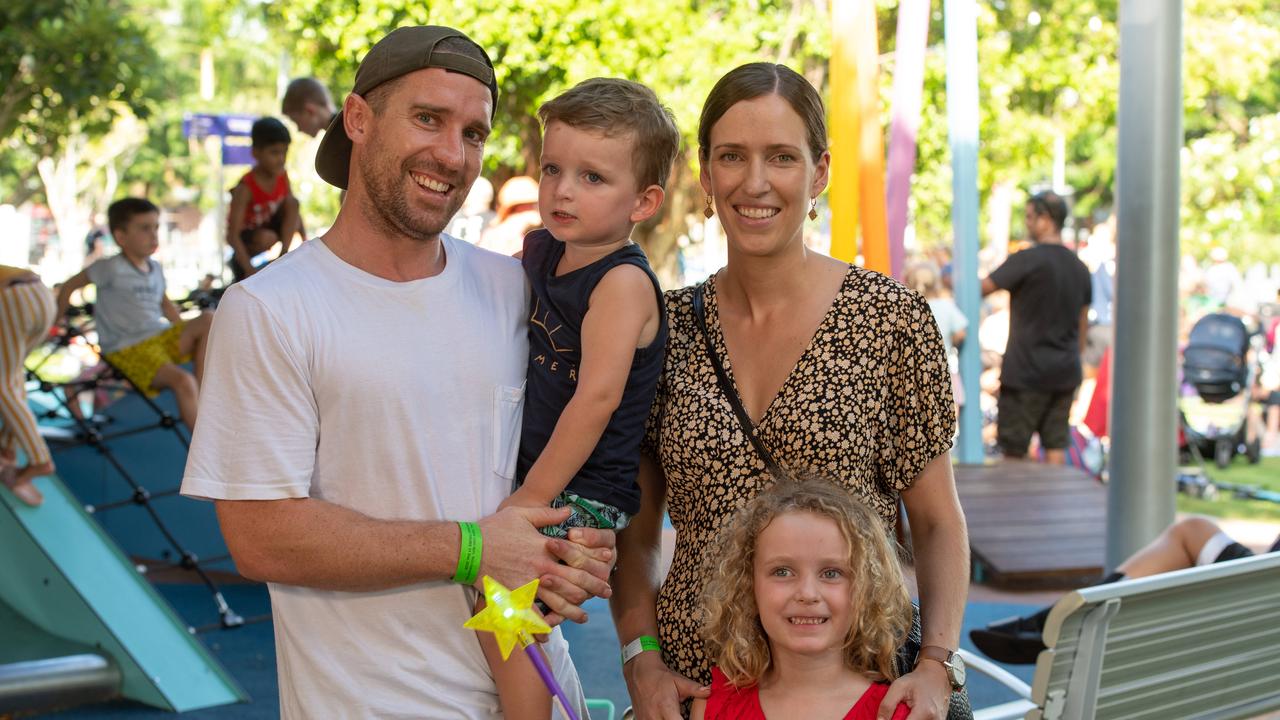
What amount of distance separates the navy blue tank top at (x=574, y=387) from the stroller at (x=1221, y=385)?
44.0 feet

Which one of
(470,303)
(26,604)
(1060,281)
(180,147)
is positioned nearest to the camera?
(470,303)

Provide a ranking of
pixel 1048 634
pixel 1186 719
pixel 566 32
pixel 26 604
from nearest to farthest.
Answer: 1. pixel 1048 634
2. pixel 1186 719
3. pixel 26 604
4. pixel 566 32

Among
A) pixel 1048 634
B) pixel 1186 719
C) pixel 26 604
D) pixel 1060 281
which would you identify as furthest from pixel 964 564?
pixel 1060 281

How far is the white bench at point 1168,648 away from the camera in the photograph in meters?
3.22

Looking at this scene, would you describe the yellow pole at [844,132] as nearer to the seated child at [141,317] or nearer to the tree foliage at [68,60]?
the seated child at [141,317]

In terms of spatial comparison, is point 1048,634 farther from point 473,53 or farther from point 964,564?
point 473,53

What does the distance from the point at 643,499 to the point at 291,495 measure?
0.80 m

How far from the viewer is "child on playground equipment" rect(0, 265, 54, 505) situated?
746 cm

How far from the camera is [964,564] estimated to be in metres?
2.71

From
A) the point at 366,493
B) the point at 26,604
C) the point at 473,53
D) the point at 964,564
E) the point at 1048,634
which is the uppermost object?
the point at 473,53

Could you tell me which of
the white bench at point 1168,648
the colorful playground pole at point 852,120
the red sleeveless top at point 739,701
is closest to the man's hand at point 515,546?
the red sleeveless top at point 739,701

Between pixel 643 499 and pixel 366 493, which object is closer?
pixel 366 493

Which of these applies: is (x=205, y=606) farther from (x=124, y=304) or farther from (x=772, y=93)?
(x=772, y=93)

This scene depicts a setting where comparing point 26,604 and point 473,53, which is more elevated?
point 473,53
